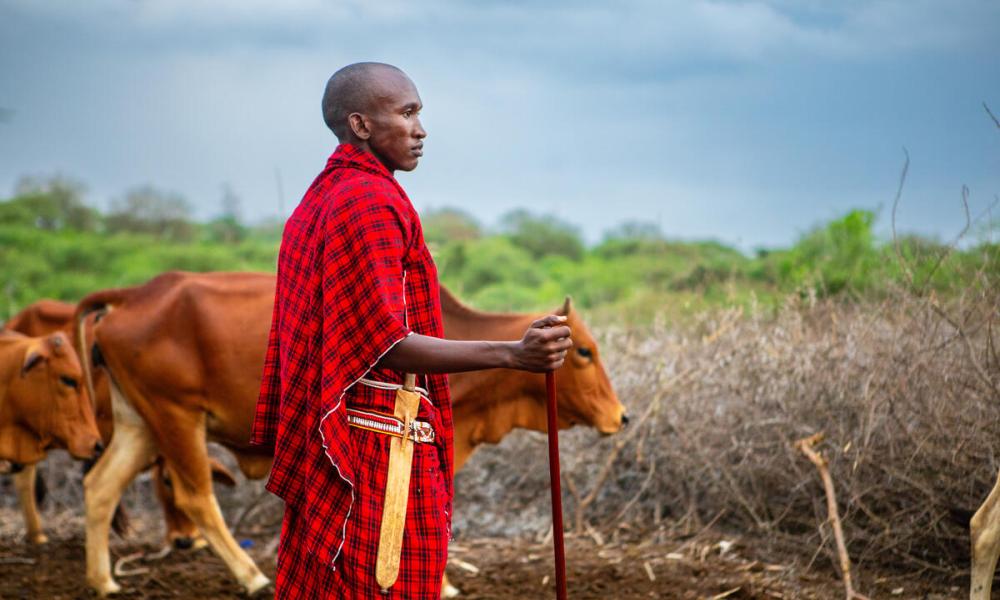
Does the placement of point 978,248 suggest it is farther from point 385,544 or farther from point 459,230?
point 459,230

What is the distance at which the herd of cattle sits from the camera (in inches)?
230

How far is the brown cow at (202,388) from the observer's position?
583 cm

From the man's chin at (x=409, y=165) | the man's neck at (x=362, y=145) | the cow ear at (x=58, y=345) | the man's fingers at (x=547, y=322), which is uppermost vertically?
the man's neck at (x=362, y=145)

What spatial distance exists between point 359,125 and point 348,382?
29.1 inches

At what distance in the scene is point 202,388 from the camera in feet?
19.2

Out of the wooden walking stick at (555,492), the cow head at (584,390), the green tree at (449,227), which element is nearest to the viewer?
the wooden walking stick at (555,492)

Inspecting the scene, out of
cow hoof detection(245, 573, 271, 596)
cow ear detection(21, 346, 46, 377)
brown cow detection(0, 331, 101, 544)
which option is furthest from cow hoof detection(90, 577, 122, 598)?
cow ear detection(21, 346, 46, 377)

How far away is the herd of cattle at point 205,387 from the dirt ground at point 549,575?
0.35 meters

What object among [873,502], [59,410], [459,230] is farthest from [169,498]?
[459,230]

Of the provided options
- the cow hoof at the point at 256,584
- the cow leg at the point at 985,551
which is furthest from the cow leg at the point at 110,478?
the cow leg at the point at 985,551

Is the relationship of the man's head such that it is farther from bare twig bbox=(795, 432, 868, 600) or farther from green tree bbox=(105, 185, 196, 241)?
green tree bbox=(105, 185, 196, 241)

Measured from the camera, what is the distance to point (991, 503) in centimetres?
445

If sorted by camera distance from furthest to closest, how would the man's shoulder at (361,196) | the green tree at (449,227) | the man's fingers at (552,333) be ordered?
the green tree at (449,227), the man's shoulder at (361,196), the man's fingers at (552,333)

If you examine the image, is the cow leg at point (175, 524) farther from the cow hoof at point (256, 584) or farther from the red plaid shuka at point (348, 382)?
the red plaid shuka at point (348, 382)
